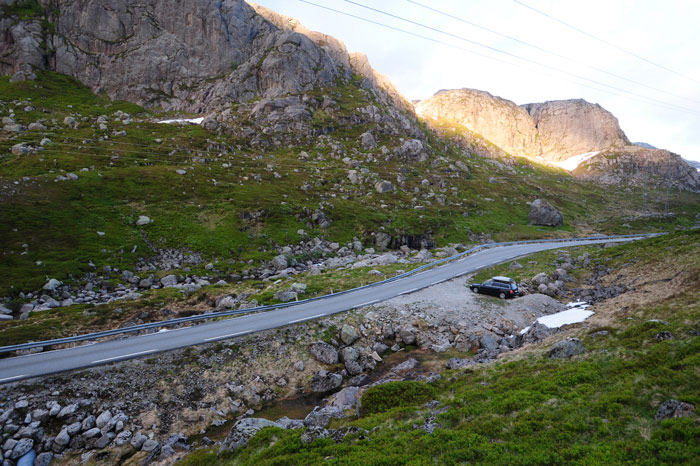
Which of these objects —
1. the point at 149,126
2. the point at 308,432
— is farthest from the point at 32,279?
the point at 149,126

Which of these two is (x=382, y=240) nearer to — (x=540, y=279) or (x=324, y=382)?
(x=540, y=279)

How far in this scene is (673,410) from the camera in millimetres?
8125

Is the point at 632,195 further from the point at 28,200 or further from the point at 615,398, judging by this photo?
the point at 28,200

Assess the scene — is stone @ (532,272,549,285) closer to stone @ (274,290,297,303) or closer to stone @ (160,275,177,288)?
stone @ (274,290,297,303)

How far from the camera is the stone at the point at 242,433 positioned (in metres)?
12.0

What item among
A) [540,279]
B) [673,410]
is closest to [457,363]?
[673,410]

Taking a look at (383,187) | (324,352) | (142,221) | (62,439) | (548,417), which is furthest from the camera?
(383,187)

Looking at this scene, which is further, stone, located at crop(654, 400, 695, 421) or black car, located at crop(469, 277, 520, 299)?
black car, located at crop(469, 277, 520, 299)

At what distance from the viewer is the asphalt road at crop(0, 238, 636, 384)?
18469 millimetres

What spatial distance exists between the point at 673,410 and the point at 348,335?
19.2 metres

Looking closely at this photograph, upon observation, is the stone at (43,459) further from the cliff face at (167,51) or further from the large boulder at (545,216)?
the cliff face at (167,51)

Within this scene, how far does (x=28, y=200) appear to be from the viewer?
46375 mm

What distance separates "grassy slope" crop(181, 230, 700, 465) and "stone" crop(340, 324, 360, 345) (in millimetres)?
10146

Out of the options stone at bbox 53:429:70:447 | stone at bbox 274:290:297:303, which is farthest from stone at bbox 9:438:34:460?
stone at bbox 274:290:297:303
